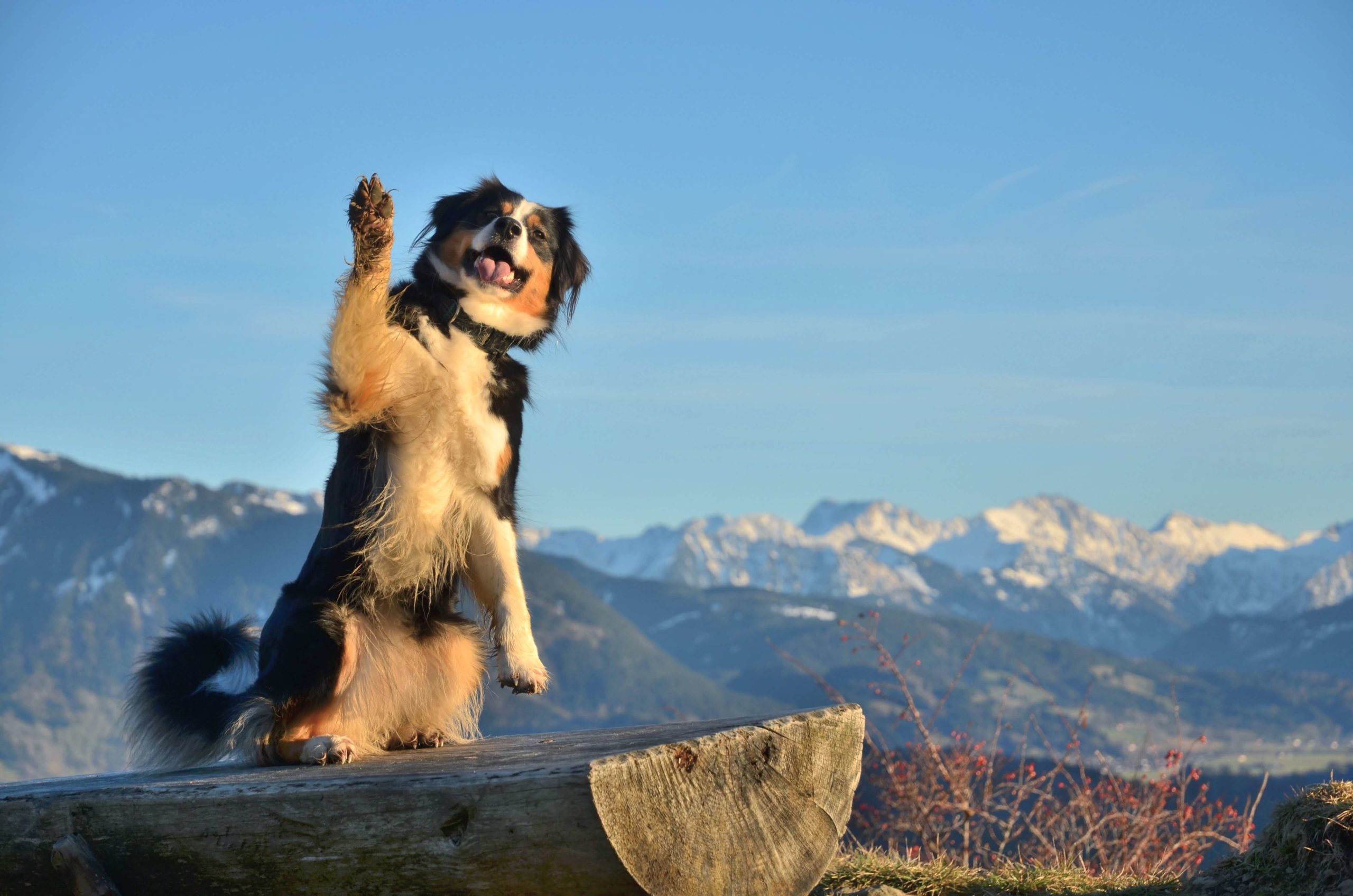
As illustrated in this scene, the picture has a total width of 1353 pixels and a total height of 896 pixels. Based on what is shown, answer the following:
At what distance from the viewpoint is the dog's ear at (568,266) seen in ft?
20.1

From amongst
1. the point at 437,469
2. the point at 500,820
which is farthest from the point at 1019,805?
the point at 500,820

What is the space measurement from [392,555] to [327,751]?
832mm

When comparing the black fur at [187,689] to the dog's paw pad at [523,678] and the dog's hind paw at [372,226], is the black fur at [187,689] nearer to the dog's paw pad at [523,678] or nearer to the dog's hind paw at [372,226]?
the dog's paw pad at [523,678]

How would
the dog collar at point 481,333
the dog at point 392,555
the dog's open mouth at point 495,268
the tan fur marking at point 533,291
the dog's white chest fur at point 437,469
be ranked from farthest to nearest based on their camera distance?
the tan fur marking at point 533,291 < the dog's open mouth at point 495,268 < the dog collar at point 481,333 < the dog's white chest fur at point 437,469 < the dog at point 392,555

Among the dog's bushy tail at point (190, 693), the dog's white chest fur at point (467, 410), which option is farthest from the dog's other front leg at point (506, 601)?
the dog's bushy tail at point (190, 693)

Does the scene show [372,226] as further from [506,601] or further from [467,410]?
[506,601]

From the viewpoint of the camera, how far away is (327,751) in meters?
4.89

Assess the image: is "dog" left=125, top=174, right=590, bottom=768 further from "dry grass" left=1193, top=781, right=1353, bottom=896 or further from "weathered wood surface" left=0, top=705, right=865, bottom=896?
"dry grass" left=1193, top=781, right=1353, bottom=896

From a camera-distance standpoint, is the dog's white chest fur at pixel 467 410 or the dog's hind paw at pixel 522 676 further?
the dog's white chest fur at pixel 467 410

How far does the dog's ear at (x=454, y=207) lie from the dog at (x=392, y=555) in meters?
0.13

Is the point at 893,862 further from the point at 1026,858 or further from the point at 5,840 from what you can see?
the point at 5,840

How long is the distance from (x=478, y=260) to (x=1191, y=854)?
727 centimetres

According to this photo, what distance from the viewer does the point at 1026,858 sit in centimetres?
786

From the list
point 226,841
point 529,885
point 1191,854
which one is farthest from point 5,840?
point 1191,854
